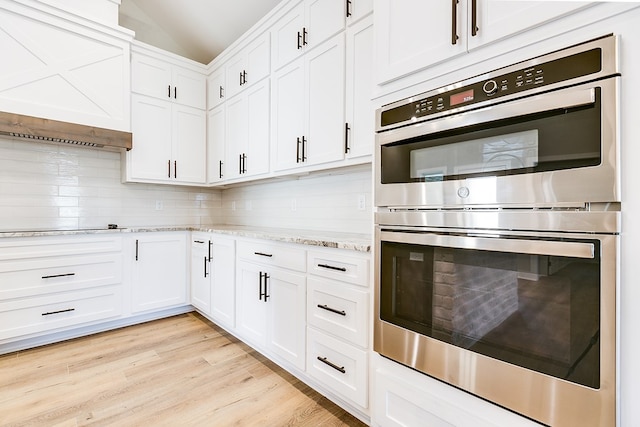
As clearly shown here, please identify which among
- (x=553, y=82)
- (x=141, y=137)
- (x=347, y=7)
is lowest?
(x=553, y=82)

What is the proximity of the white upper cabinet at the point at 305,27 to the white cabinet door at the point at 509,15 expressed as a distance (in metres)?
1.18

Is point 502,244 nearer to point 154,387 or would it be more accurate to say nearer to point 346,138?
point 346,138

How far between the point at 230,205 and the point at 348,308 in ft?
8.85

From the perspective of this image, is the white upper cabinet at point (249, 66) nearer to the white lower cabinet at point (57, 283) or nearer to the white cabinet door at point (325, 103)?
the white cabinet door at point (325, 103)

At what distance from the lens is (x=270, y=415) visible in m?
1.75

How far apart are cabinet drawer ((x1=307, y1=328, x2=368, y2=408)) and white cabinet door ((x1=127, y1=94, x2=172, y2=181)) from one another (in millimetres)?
2448

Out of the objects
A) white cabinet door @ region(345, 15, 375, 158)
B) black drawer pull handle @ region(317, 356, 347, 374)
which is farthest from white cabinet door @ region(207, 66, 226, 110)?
black drawer pull handle @ region(317, 356, 347, 374)

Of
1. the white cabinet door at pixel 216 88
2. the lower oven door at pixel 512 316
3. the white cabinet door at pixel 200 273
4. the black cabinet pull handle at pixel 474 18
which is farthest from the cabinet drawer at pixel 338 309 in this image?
the white cabinet door at pixel 216 88

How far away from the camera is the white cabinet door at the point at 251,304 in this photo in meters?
2.30

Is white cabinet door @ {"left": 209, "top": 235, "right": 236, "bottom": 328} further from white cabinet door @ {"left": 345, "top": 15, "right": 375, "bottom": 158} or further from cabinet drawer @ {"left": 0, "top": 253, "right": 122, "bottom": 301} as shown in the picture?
white cabinet door @ {"left": 345, "top": 15, "right": 375, "bottom": 158}

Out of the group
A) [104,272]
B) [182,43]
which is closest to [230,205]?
[104,272]

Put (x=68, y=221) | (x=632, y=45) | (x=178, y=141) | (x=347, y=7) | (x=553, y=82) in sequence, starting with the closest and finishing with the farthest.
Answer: (x=632, y=45), (x=553, y=82), (x=347, y=7), (x=68, y=221), (x=178, y=141)

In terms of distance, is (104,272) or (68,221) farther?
(68,221)

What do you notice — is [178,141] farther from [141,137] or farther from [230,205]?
[230,205]
